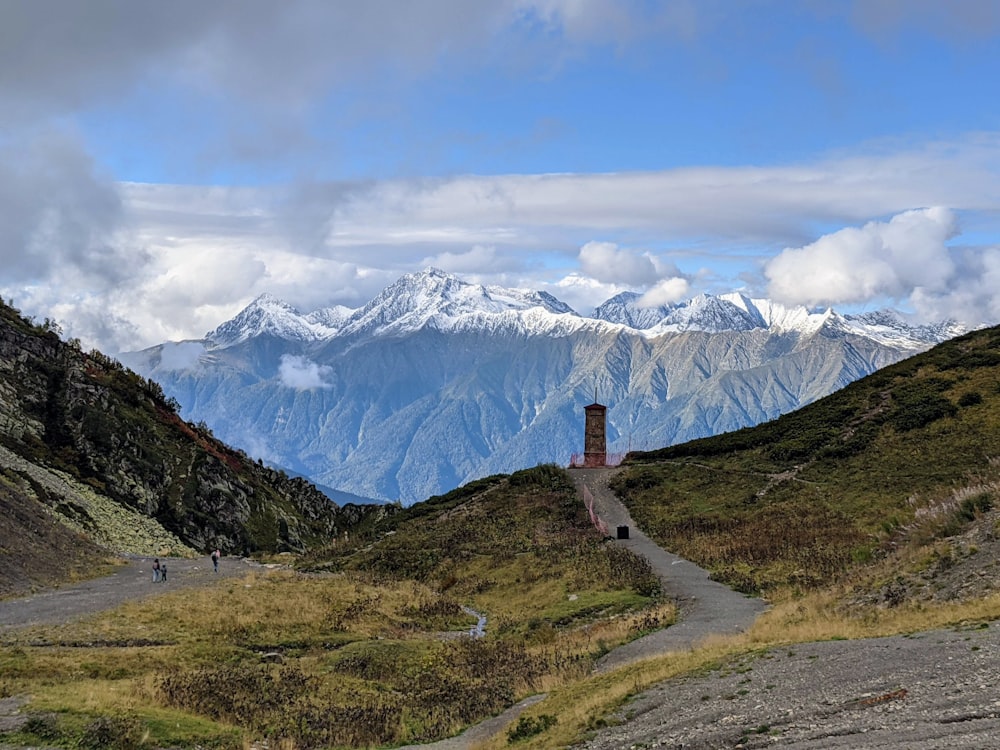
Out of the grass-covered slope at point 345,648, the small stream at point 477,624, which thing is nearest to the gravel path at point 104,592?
the grass-covered slope at point 345,648

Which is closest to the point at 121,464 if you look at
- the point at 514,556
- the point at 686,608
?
the point at 514,556

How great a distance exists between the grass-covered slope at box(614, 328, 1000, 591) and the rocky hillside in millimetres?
42717

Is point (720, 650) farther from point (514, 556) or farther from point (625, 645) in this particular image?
point (514, 556)

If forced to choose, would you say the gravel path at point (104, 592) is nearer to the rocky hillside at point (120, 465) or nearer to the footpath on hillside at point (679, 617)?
the rocky hillside at point (120, 465)

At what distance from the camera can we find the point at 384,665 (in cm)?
3134

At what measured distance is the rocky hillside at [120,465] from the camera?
83562 millimetres

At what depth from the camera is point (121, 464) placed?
95688 mm

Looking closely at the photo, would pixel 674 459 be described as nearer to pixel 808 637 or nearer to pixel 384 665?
pixel 384 665

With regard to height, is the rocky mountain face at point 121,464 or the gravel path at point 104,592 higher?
the rocky mountain face at point 121,464

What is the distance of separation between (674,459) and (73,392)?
65075 mm

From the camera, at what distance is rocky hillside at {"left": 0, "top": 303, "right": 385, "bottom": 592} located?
83562 mm

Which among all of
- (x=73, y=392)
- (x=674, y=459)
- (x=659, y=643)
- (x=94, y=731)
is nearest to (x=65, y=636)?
(x=94, y=731)

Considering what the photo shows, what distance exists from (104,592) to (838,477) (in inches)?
1799

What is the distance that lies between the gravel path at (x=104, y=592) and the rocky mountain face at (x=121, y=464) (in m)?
13.1
